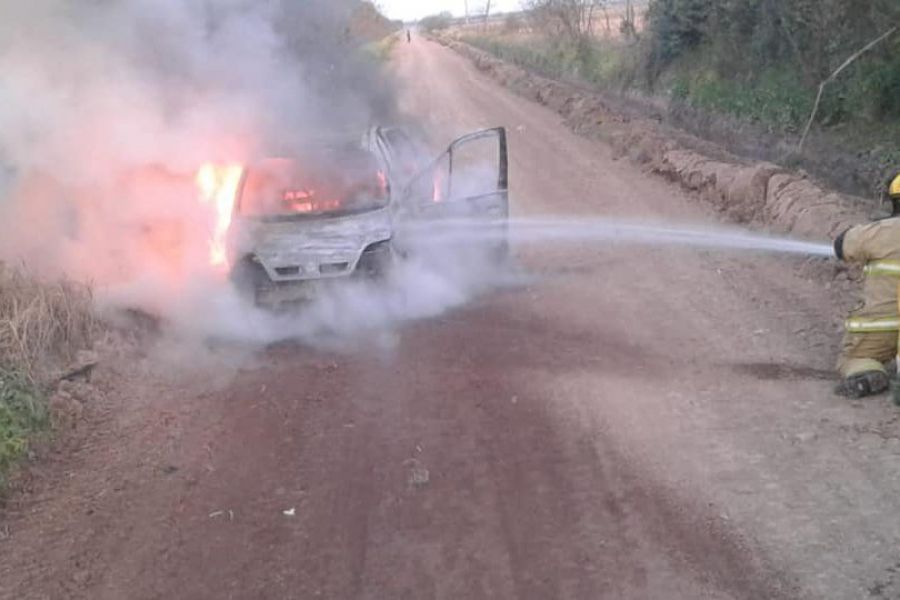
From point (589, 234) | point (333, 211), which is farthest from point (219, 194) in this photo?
point (589, 234)

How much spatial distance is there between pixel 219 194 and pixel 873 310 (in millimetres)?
6687

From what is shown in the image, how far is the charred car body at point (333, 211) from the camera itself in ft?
28.4

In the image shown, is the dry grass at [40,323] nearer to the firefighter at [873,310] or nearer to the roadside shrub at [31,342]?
the roadside shrub at [31,342]

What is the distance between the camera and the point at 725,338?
307 inches

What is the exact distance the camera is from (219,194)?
10.1m

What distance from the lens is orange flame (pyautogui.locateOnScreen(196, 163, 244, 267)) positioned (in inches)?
379

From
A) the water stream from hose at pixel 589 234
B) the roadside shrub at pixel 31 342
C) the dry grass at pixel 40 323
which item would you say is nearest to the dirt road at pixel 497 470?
the roadside shrub at pixel 31 342

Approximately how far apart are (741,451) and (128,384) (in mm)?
4838

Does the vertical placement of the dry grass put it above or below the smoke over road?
below

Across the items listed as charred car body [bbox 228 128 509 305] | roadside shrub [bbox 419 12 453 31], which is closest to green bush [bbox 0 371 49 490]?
charred car body [bbox 228 128 509 305]

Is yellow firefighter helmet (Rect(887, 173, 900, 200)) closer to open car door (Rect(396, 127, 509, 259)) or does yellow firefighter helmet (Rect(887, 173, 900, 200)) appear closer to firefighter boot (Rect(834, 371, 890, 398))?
firefighter boot (Rect(834, 371, 890, 398))

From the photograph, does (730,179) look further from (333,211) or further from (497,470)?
(497,470)

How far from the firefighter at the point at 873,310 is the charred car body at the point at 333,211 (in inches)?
165

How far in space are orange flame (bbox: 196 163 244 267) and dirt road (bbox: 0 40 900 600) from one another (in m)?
1.90
